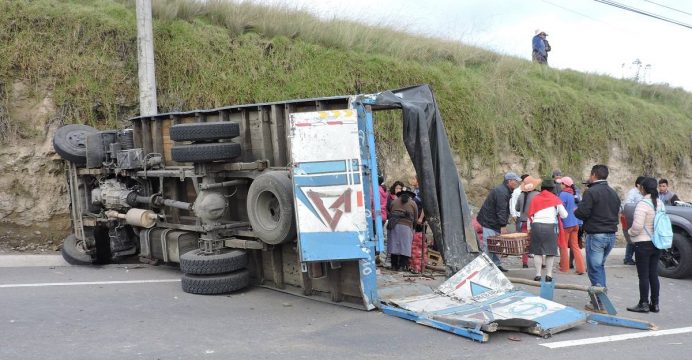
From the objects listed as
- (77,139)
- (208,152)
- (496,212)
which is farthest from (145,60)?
(496,212)

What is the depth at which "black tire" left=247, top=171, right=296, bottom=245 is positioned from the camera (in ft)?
21.3

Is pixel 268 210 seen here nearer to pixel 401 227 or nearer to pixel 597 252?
pixel 401 227

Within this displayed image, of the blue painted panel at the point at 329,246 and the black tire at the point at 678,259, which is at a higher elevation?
the blue painted panel at the point at 329,246

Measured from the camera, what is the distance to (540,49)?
20.3 meters

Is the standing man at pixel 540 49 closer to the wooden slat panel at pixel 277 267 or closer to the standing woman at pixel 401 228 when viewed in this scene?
the standing woman at pixel 401 228

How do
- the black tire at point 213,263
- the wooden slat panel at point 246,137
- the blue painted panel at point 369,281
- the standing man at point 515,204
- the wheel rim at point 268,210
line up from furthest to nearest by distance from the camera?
the standing man at point 515,204
the wooden slat panel at point 246,137
the black tire at point 213,263
the wheel rim at point 268,210
the blue painted panel at point 369,281

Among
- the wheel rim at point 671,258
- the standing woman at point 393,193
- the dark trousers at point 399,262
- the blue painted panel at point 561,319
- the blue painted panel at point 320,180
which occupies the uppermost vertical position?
the blue painted panel at point 320,180

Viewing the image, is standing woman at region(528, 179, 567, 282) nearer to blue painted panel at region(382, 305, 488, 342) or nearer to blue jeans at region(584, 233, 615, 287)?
blue jeans at region(584, 233, 615, 287)

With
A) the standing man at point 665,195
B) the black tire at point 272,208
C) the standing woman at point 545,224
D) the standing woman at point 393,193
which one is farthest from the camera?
the standing man at point 665,195

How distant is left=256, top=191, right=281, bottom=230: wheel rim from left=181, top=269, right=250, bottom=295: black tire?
843 millimetres

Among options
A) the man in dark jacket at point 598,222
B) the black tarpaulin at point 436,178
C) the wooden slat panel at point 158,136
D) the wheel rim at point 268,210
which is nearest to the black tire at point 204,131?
the wheel rim at point 268,210

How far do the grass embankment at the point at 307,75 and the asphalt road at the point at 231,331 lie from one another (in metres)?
4.81

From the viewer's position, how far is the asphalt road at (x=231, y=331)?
5098 millimetres

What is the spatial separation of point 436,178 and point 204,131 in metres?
3.08
